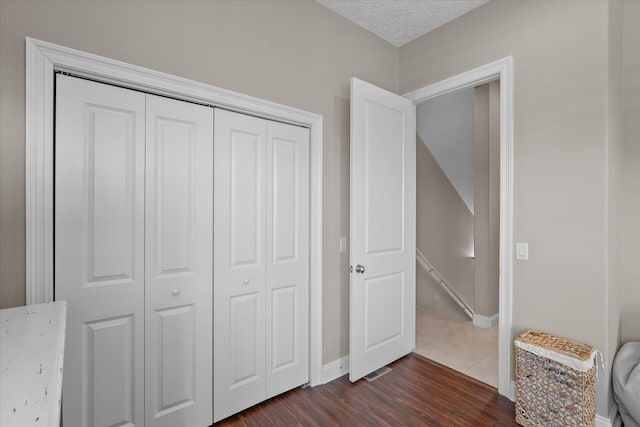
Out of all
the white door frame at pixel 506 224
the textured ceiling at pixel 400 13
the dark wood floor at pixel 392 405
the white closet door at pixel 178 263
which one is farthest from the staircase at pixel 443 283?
the white closet door at pixel 178 263

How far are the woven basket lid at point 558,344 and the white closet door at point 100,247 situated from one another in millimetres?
2225

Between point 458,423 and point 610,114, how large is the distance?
6.63 ft

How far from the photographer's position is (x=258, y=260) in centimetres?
204

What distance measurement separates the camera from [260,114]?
2.03m

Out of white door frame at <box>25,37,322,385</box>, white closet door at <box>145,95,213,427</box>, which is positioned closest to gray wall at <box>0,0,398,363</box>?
white door frame at <box>25,37,322,385</box>

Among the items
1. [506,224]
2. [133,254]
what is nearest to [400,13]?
[506,224]

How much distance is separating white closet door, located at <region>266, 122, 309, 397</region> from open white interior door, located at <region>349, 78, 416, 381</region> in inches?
13.9

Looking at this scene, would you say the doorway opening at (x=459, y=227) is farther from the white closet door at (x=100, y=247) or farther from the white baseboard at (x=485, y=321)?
the white closet door at (x=100, y=247)

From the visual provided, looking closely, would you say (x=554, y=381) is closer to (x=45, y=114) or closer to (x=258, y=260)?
(x=258, y=260)

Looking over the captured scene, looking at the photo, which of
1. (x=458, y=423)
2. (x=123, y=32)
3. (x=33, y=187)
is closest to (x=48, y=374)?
(x=33, y=187)

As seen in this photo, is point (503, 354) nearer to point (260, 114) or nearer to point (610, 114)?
point (610, 114)

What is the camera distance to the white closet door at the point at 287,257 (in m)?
2.11

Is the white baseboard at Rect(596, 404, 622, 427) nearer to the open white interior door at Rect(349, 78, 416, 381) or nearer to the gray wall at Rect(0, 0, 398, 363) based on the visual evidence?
the open white interior door at Rect(349, 78, 416, 381)

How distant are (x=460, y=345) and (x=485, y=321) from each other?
25.8 inches
